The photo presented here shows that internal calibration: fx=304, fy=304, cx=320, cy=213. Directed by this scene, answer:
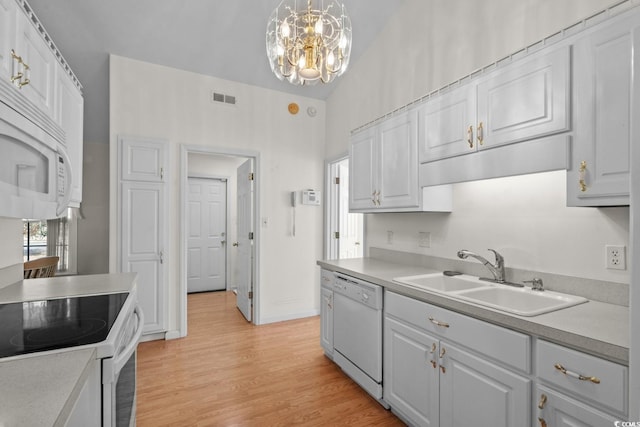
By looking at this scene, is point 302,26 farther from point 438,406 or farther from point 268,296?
point 268,296

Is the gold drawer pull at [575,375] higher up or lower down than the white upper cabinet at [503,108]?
lower down

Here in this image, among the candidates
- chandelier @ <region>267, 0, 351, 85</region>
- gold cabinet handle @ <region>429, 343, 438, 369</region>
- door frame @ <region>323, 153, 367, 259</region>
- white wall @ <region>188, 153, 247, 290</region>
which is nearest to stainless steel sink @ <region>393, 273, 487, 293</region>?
gold cabinet handle @ <region>429, 343, 438, 369</region>

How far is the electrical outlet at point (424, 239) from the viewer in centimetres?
258

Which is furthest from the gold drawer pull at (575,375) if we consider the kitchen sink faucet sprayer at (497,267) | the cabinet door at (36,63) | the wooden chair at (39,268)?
the wooden chair at (39,268)

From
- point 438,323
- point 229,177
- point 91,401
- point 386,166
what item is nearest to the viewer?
point 91,401

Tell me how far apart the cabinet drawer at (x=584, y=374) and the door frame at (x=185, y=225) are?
308cm

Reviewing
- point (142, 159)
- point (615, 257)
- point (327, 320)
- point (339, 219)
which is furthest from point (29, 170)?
point (339, 219)

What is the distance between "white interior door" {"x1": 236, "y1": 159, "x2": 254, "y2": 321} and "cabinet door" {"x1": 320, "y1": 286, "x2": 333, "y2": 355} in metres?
1.36

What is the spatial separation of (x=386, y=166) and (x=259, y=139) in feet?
6.15

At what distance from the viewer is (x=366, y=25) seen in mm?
3127

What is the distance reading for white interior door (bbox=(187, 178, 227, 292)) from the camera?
529 cm

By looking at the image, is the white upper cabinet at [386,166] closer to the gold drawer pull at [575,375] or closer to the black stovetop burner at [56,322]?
the gold drawer pull at [575,375]

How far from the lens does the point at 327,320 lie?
2816 millimetres

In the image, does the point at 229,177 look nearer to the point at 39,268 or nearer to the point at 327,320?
the point at 39,268
